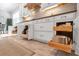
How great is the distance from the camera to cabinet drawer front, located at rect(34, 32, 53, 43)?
2.14 m

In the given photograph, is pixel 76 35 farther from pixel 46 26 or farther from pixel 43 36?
pixel 43 36

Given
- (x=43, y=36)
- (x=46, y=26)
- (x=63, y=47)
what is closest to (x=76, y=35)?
(x=63, y=47)

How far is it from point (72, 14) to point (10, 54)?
954 millimetres

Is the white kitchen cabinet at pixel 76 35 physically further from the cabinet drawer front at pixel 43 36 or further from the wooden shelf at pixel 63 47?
the cabinet drawer front at pixel 43 36

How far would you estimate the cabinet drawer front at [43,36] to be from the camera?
2.14m

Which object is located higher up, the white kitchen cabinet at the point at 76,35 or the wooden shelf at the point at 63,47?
the white kitchen cabinet at the point at 76,35

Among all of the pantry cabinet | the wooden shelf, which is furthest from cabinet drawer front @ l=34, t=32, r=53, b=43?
the wooden shelf

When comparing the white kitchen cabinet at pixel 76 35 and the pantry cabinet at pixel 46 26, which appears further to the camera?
the pantry cabinet at pixel 46 26

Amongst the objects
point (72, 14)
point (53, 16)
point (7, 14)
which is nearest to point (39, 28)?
Result: point (53, 16)

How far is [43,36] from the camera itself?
7.68 ft

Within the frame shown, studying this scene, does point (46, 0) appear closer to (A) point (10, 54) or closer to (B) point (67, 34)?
(B) point (67, 34)

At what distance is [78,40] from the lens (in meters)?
1.40

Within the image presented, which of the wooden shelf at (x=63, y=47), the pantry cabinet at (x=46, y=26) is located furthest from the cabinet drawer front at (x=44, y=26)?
the wooden shelf at (x=63, y=47)

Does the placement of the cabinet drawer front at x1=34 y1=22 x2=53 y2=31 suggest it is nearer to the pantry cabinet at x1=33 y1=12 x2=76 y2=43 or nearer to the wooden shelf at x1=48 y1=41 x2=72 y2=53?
the pantry cabinet at x1=33 y1=12 x2=76 y2=43
